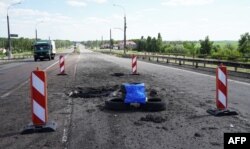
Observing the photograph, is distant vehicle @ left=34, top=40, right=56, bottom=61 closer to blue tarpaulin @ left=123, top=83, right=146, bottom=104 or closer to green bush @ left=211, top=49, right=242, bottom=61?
green bush @ left=211, top=49, right=242, bottom=61

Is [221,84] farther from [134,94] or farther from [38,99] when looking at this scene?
[38,99]

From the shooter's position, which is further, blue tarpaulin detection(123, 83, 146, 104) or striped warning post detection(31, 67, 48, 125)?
blue tarpaulin detection(123, 83, 146, 104)

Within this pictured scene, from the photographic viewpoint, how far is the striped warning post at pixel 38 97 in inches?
362

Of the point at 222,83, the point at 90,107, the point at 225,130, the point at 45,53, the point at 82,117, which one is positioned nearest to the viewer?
the point at 225,130

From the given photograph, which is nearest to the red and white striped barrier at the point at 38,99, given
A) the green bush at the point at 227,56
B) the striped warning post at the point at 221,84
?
the striped warning post at the point at 221,84

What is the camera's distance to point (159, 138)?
25.9 feet

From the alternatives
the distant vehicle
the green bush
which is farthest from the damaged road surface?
the distant vehicle

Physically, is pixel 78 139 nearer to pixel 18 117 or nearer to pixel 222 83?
pixel 18 117

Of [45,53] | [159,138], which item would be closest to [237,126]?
[159,138]

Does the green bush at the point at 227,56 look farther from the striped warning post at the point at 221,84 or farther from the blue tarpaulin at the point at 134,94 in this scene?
the blue tarpaulin at the point at 134,94

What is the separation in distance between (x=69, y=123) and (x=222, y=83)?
4504 mm

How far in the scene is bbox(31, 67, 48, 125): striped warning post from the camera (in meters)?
9.20

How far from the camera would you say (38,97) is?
9.29 metres

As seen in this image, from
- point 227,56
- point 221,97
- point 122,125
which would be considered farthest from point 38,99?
point 227,56
